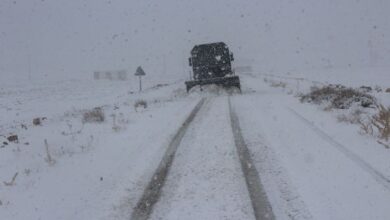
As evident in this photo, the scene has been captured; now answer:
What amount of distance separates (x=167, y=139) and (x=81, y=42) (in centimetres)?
18680

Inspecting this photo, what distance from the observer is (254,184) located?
5.69m

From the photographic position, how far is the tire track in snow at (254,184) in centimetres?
476

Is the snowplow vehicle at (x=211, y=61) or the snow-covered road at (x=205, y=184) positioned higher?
the snowplow vehicle at (x=211, y=61)

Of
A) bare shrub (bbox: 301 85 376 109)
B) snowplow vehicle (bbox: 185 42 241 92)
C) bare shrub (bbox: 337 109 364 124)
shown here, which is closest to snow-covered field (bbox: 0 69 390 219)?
bare shrub (bbox: 337 109 364 124)

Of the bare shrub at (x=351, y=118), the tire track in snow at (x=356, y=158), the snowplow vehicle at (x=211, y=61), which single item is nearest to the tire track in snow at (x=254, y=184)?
the tire track in snow at (x=356, y=158)

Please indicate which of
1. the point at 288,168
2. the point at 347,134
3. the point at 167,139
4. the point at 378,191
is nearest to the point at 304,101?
the point at 347,134

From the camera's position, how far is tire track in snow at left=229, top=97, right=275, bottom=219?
4.76 m

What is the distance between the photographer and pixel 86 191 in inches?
241

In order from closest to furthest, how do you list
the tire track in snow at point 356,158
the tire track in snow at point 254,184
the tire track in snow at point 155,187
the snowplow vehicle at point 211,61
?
the tire track in snow at point 254,184
the tire track in snow at point 155,187
the tire track in snow at point 356,158
the snowplow vehicle at point 211,61

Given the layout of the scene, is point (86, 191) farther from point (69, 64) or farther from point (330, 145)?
point (69, 64)

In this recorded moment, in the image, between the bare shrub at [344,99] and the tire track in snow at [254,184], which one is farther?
the bare shrub at [344,99]

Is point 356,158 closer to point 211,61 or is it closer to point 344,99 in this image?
point 344,99

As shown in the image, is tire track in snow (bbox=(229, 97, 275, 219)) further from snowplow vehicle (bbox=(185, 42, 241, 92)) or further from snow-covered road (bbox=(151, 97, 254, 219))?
snowplow vehicle (bbox=(185, 42, 241, 92))

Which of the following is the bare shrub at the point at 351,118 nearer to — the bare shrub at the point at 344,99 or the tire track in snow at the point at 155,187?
the bare shrub at the point at 344,99
